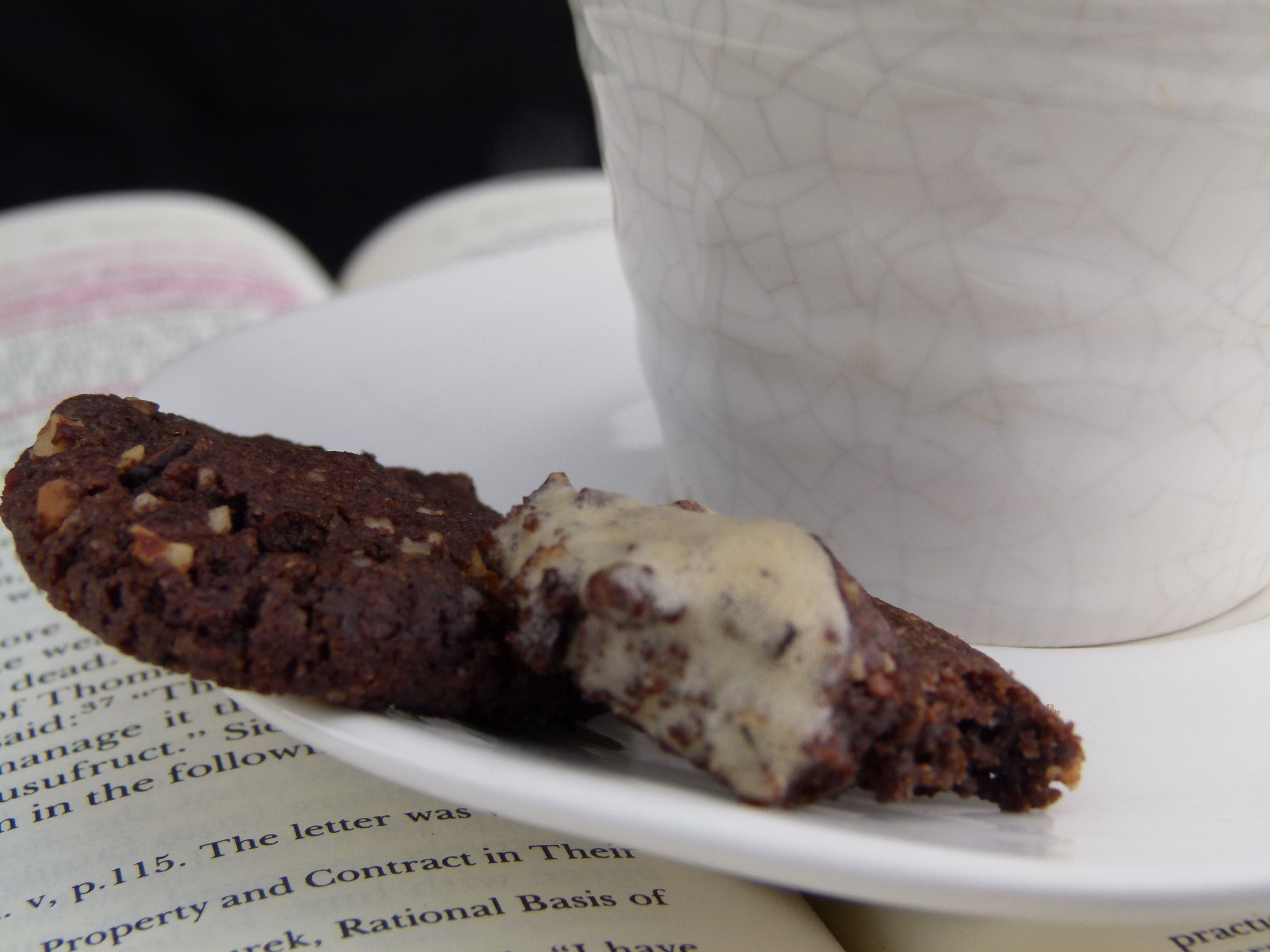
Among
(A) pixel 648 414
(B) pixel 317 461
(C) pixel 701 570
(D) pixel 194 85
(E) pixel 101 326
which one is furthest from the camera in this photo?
(D) pixel 194 85

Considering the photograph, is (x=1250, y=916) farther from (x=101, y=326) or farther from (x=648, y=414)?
(x=101, y=326)

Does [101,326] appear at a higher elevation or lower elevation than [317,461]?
lower

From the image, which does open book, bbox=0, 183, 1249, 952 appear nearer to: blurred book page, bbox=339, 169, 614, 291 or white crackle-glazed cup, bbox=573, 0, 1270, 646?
white crackle-glazed cup, bbox=573, 0, 1270, 646

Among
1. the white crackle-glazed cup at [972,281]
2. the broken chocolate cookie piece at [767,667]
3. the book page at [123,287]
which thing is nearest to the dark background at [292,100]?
the book page at [123,287]

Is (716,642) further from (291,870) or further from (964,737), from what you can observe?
(291,870)

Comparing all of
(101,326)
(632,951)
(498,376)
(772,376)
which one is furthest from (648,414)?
(101,326)

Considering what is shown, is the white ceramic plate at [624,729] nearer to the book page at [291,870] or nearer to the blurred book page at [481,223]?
the book page at [291,870]

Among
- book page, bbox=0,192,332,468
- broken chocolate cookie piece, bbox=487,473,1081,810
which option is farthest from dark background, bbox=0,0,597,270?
broken chocolate cookie piece, bbox=487,473,1081,810
